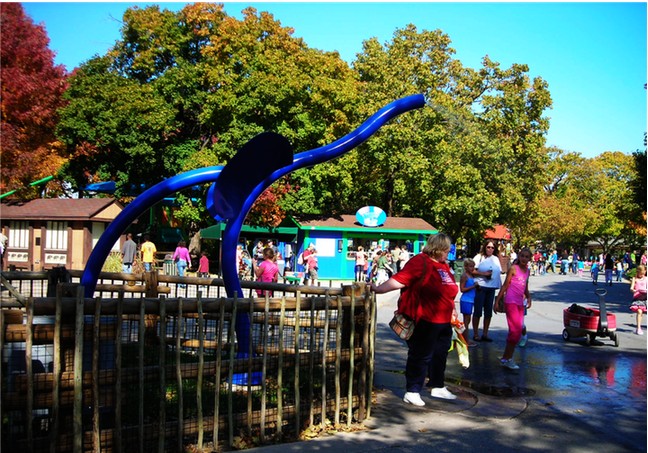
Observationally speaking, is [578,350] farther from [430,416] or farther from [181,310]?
[181,310]

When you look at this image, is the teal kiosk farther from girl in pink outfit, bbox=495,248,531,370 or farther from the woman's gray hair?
the woman's gray hair

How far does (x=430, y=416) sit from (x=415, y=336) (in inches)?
33.5

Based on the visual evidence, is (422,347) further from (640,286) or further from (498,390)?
(640,286)

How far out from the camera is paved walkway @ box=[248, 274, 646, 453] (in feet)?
19.5

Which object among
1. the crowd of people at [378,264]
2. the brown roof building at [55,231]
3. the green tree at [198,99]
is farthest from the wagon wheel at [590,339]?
the green tree at [198,99]

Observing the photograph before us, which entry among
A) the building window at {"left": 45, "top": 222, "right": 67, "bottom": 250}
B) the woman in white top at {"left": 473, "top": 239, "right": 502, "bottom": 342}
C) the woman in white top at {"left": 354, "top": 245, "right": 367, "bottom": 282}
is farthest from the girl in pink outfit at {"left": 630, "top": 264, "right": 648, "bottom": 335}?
the building window at {"left": 45, "top": 222, "right": 67, "bottom": 250}

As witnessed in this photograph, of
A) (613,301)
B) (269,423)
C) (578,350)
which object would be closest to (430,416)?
(269,423)

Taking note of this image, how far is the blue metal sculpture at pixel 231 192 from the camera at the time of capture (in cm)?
692

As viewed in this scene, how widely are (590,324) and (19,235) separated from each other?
24.5 m

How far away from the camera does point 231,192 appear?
732cm

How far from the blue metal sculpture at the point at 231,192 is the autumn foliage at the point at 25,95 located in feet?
78.2

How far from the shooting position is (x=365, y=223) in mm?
33125

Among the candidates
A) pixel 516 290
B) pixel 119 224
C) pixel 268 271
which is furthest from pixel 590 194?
pixel 119 224

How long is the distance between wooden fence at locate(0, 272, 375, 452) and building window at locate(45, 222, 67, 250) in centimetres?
2292
